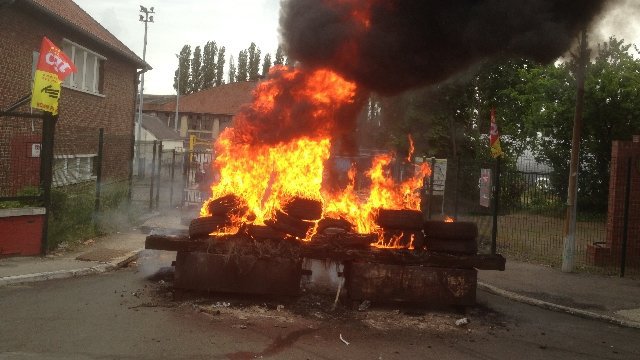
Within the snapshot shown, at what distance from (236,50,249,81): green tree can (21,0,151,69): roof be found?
2167 inches

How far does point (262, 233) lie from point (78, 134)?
1056 cm

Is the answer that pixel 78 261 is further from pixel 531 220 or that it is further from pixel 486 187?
pixel 531 220

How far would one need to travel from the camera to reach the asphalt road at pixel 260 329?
17.4 ft

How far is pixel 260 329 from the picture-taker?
6.04m

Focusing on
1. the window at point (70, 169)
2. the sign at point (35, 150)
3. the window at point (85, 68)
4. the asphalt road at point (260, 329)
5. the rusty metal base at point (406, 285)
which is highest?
the window at point (85, 68)

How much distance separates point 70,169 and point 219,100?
158 feet

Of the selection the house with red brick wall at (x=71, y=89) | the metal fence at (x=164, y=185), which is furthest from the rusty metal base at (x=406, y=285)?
the metal fence at (x=164, y=185)

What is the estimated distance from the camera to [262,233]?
7371 mm

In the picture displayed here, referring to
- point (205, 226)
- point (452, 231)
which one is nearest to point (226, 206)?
point (205, 226)

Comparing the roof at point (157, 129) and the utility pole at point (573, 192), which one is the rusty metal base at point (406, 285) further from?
the roof at point (157, 129)

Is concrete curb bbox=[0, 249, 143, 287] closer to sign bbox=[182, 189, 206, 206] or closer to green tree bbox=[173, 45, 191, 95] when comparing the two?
sign bbox=[182, 189, 206, 206]

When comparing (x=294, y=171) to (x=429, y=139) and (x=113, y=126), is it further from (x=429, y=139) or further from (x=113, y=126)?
(x=429, y=139)

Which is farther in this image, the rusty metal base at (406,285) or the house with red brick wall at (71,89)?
the house with red brick wall at (71,89)

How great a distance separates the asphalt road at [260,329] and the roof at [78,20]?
31.2ft
